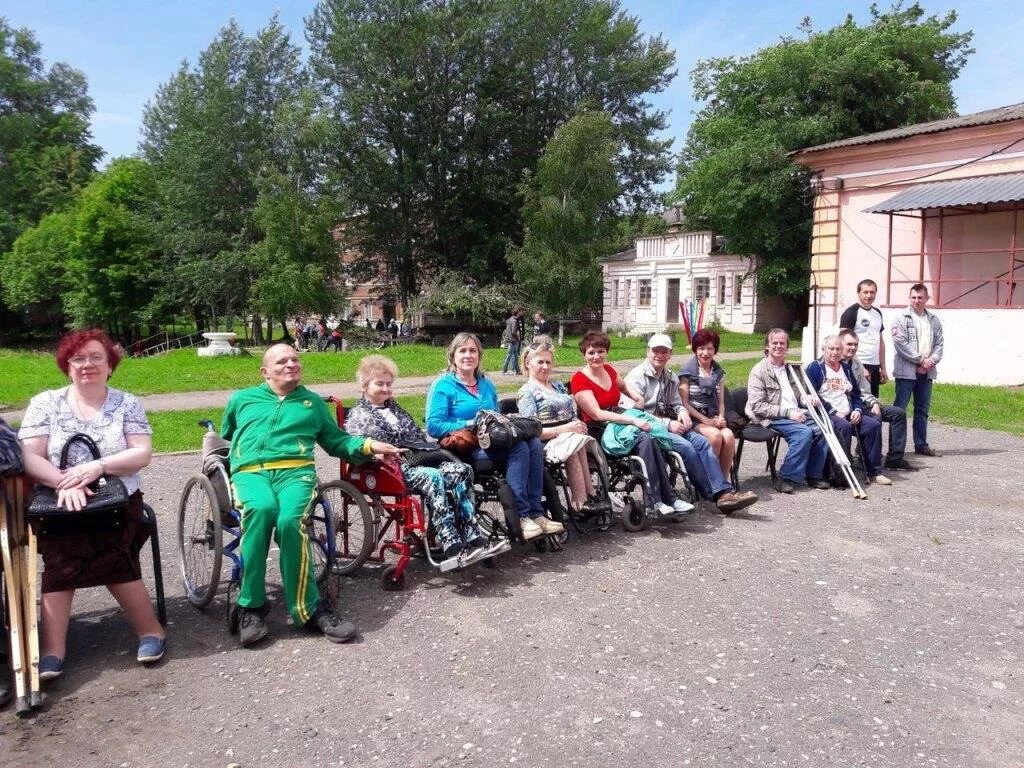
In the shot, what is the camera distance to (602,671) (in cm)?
364

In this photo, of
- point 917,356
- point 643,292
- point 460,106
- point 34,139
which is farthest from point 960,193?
point 34,139

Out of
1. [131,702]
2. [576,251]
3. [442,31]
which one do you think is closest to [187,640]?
[131,702]

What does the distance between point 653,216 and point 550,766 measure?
4762 cm

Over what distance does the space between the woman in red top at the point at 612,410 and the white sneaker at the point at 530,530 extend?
1.04 m

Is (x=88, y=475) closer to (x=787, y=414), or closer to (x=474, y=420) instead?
(x=474, y=420)

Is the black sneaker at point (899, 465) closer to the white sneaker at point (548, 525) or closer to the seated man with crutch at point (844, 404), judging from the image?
the seated man with crutch at point (844, 404)

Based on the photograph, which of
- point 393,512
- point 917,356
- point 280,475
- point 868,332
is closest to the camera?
point 280,475

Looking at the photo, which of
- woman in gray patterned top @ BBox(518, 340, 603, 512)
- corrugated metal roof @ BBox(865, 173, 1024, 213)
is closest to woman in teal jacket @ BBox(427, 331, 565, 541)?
woman in gray patterned top @ BBox(518, 340, 603, 512)

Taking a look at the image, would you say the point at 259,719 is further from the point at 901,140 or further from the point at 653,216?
the point at 653,216

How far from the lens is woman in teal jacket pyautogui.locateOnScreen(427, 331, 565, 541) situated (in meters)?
5.14

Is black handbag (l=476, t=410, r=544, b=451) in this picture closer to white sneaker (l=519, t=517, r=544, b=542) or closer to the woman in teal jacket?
the woman in teal jacket

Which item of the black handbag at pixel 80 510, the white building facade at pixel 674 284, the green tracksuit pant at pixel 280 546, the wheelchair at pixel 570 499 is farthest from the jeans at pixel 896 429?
the white building facade at pixel 674 284

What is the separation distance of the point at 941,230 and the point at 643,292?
886 inches

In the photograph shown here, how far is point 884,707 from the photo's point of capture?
3.30 meters
